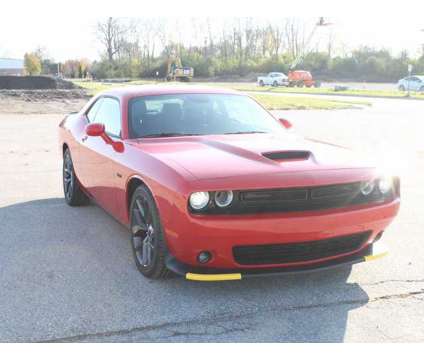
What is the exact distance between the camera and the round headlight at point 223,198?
359 centimetres

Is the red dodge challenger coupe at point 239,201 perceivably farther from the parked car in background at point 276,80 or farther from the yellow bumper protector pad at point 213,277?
the parked car in background at point 276,80

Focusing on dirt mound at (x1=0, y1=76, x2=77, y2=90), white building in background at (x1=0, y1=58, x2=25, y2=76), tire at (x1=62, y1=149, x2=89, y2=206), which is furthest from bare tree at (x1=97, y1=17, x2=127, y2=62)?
tire at (x1=62, y1=149, x2=89, y2=206)

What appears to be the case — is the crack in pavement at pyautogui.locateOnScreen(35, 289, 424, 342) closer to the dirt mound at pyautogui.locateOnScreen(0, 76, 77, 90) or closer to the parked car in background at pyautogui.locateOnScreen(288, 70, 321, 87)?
the dirt mound at pyautogui.locateOnScreen(0, 76, 77, 90)

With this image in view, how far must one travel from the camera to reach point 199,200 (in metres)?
3.58

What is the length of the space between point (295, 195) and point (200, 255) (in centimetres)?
74

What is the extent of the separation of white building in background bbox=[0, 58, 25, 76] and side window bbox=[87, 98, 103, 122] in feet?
330

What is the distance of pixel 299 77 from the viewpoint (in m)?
56.7

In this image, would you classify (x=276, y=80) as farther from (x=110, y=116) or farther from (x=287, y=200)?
(x=287, y=200)

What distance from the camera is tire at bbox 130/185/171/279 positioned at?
3.87 metres

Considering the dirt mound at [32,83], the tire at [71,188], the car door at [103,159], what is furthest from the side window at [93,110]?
the dirt mound at [32,83]

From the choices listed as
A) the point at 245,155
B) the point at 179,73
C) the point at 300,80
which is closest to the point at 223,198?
the point at 245,155

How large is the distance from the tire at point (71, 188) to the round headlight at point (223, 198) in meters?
3.06
